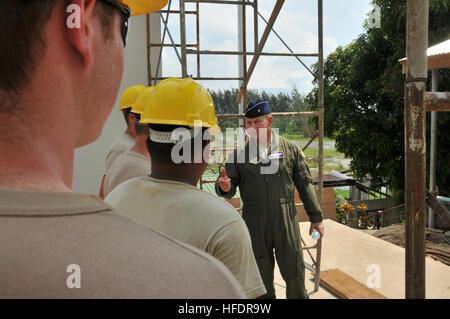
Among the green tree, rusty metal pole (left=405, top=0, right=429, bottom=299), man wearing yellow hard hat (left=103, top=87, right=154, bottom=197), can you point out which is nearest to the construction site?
rusty metal pole (left=405, top=0, right=429, bottom=299)

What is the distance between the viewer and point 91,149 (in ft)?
16.7

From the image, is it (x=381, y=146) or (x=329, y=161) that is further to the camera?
(x=329, y=161)

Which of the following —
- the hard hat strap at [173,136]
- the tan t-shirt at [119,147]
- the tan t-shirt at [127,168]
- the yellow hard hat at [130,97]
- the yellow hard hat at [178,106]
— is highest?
the yellow hard hat at [130,97]

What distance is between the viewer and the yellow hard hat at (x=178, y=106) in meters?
1.62

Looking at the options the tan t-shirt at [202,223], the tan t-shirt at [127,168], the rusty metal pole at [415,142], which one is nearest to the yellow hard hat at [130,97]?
the tan t-shirt at [127,168]

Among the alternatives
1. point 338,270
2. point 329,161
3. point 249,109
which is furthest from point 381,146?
point 329,161

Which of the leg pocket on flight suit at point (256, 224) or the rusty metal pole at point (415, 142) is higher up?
the rusty metal pole at point (415, 142)

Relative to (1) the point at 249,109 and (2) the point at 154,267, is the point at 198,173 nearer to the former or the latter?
(2) the point at 154,267

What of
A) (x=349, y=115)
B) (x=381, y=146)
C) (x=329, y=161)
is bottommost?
(x=329, y=161)

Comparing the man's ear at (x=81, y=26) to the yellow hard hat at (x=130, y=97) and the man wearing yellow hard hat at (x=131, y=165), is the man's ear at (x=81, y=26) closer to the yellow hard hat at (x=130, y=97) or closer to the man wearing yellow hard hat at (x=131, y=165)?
the man wearing yellow hard hat at (x=131, y=165)

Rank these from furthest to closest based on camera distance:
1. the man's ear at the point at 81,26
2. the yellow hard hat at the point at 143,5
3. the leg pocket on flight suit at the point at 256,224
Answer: the leg pocket on flight suit at the point at 256,224
the yellow hard hat at the point at 143,5
the man's ear at the point at 81,26

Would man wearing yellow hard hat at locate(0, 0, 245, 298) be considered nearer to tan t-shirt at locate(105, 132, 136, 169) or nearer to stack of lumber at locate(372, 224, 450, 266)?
tan t-shirt at locate(105, 132, 136, 169)

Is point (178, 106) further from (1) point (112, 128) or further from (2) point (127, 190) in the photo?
(1) point (112, 128)
